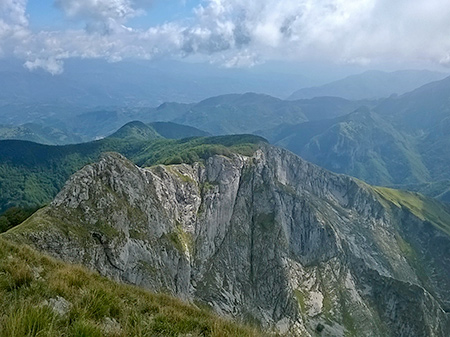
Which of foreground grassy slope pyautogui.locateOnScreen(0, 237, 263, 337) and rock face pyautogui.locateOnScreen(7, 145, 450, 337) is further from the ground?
foreground grassy slope pyautogui.locateOnScreen(0, 237, 263, 337)

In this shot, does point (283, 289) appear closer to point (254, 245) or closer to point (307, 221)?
point (254, 245)

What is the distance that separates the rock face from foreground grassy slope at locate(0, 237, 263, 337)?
43.1 metres

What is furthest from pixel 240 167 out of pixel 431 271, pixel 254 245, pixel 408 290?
pixel 431 271

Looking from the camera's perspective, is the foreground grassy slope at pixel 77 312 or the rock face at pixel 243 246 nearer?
the foreground grassy slope at pixel 77 312

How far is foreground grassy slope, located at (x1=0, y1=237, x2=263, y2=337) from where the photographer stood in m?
6.53

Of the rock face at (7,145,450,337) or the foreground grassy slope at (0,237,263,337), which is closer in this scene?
the foreground grassy slope at (0,237,263,337)

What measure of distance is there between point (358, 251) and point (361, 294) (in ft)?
86.3

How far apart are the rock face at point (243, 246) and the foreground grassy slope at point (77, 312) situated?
43.1 meters

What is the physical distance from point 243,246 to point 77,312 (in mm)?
122463

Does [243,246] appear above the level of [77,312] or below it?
below

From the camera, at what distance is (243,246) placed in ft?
419

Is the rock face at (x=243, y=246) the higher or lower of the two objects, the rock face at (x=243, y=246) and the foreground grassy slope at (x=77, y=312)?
the lower

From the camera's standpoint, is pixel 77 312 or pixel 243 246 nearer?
pixel 77 312

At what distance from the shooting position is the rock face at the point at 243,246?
6869 cm
